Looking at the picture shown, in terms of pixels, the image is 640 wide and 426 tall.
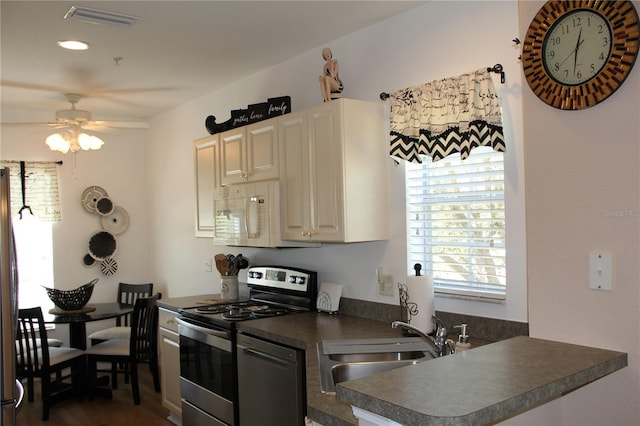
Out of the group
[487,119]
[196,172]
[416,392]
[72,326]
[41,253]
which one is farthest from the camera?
[41,253]

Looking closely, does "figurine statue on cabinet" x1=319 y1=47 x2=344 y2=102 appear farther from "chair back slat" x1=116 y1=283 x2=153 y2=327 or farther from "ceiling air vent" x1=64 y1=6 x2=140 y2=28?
"chair back slat" x1=116 y1=283 x2=153 y2=327

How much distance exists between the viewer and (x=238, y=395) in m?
3.11

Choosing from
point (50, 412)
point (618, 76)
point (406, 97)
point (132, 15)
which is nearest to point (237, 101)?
point (132, 15)

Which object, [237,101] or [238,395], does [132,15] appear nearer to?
[237,101]

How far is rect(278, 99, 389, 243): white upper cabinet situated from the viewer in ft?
9.48

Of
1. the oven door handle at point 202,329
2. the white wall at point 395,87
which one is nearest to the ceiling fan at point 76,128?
the white wall at point 395,87

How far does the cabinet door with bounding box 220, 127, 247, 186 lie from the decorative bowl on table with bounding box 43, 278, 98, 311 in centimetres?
171

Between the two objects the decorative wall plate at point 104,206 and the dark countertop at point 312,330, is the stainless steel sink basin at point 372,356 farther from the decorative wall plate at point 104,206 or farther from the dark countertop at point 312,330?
the decorative wall plate at point 104,206

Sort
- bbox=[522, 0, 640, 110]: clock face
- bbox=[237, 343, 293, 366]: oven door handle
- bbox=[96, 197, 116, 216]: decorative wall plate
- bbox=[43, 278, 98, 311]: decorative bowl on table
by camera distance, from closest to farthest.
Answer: bbox=[522, 0, 640, 110]: clock face
bbox=[237, 343, 293, 366]: oven door handle
bbox=[43, 278, 98, 311]: decorative bowl on table
bbox=[96, 197, 116, 216]: decorative wall plate

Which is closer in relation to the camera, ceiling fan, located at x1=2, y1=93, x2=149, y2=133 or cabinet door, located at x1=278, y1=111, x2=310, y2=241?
cabinet door, located at x1=278, y1=111, x2=310, y2=241

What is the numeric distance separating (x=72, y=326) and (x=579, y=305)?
4256 millimetres

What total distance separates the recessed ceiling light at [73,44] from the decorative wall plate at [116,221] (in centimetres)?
264

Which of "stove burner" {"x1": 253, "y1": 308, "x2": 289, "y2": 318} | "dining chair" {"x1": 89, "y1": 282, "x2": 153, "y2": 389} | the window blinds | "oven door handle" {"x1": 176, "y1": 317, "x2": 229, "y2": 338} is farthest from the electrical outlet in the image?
the window blinds

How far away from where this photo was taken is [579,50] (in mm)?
1652
